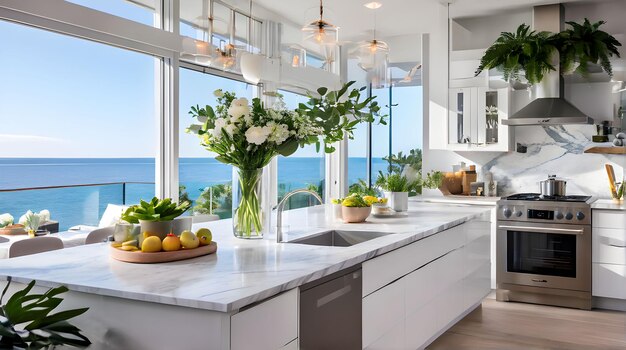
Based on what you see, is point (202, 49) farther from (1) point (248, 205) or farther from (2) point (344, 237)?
(2) point (344, 237)

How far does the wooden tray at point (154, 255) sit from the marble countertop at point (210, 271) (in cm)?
3

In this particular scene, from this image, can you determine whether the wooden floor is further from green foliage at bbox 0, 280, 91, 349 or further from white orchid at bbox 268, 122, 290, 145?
green foliage at bbox 0, 280, 91, 349

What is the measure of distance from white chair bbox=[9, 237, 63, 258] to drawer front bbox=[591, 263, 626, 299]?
429cm

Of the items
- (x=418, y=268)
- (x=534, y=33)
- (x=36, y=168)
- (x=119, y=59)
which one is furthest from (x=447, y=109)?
(x=36, y=168)

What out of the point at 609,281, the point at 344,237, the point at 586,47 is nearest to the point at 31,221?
the point at 344,237

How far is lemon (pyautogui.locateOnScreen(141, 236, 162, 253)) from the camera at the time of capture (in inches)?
84.3

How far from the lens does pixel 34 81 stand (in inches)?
406

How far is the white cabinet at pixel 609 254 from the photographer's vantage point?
15.7ft

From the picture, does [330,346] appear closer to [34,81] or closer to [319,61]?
[319,61]

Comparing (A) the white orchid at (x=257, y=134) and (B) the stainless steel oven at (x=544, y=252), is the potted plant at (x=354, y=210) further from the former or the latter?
(B) the stainless steel oven at (x=544, y=252)

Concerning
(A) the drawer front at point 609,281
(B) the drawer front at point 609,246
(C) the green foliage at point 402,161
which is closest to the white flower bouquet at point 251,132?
(B) the drawer front at point 609,246

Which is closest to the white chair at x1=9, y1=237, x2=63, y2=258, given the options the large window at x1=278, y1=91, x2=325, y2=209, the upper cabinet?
the large window at x1=278, y1=91, x2=325, y2=209

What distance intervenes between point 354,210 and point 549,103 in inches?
113

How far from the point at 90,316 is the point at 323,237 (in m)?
1.50
